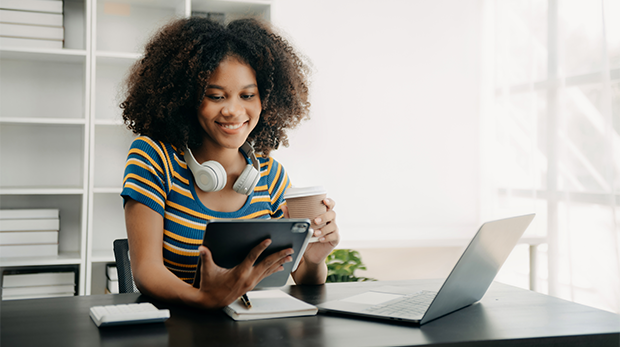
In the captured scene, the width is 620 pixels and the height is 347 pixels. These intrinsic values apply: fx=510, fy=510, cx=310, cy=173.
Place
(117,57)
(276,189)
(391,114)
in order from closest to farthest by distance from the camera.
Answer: (276,189), (117,57), (391,114)

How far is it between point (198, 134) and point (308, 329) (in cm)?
82

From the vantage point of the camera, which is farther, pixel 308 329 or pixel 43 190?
pixel 43 190

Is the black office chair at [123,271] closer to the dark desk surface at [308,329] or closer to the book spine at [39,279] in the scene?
the dark desk surface at [308,329]

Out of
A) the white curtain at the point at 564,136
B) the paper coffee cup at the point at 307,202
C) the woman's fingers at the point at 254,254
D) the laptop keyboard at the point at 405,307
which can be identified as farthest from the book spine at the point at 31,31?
the white curtain at the point at 564,136

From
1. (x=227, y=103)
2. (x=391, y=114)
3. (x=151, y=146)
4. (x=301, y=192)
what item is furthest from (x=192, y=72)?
(x=391, y=114)

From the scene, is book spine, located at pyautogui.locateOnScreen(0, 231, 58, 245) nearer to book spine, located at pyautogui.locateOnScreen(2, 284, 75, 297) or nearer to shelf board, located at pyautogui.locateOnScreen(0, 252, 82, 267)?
shelf board, located at pyautogui.locateOnScreen(0, 252, 82, 267)

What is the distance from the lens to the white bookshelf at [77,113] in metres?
2.50

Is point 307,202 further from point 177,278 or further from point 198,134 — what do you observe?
point 198,134

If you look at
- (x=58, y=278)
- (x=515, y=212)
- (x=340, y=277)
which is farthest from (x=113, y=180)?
(x=515, y=212)

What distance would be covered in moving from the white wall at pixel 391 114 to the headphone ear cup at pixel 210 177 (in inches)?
68.2

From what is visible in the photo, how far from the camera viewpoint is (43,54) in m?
2.38

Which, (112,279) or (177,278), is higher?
(177,278)

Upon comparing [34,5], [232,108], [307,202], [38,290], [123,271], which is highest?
[34,5]

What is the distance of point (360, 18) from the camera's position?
3.25 m
